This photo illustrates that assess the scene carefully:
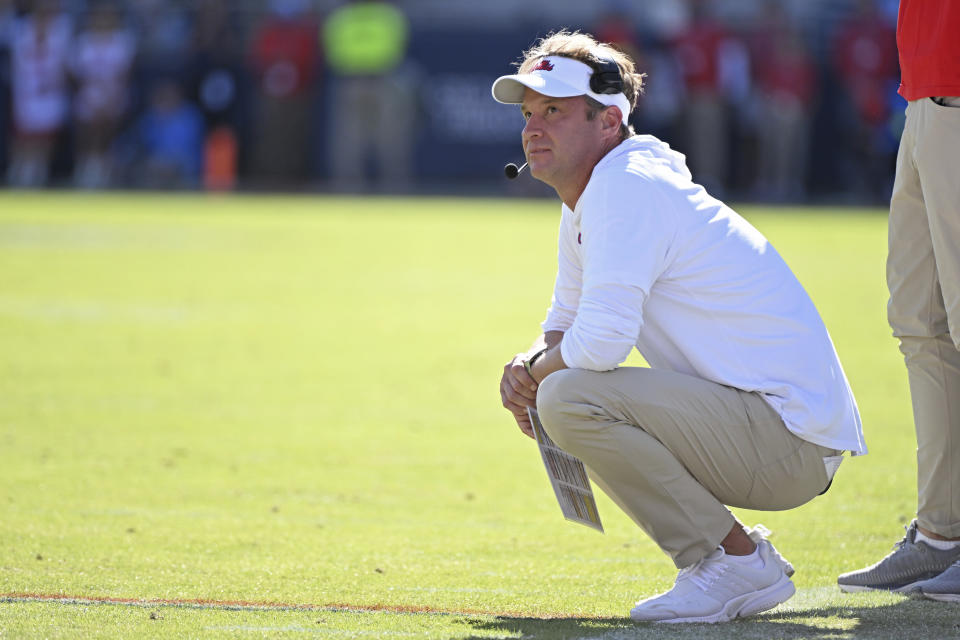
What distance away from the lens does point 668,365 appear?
439 centimetres

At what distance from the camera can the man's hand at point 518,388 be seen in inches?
175

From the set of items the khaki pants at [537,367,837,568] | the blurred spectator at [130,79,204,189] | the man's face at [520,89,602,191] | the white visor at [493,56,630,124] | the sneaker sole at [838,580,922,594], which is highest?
the white visor at [493,56,630,124]

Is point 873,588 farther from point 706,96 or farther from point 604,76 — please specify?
point 706,96

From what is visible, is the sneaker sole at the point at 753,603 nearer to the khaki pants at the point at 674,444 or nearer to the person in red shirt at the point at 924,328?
the khaki pants at the point at 674,444

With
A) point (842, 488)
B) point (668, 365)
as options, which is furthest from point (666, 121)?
point (668, 365)

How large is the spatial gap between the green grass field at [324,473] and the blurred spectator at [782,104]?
9.63 meters

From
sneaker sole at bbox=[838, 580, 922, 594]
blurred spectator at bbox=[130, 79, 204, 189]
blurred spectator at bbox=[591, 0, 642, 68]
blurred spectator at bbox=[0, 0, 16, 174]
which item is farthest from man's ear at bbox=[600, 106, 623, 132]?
blurred spectator at bbox=[0, 0, 16, 174]

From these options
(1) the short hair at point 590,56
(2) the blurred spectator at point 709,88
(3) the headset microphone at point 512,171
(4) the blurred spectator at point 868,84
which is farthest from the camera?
(2) the blurred spectator at point 709,88

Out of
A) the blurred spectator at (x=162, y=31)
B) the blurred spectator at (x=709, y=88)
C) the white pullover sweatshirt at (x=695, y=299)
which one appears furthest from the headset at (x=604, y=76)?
the blurred spectator at (x=162, y=31)

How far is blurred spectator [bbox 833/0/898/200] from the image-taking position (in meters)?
23.3

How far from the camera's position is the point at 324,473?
6328 mm

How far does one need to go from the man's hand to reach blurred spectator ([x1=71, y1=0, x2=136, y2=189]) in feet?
67.7

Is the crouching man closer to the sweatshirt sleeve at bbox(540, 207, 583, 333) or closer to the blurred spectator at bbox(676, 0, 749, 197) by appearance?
the sweatshirt sleeve at bbox(540, 207, 583, 333)

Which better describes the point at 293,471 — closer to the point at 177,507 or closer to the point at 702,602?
the point at 177,507
